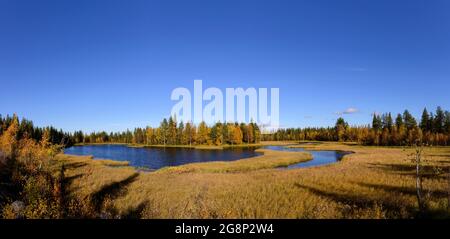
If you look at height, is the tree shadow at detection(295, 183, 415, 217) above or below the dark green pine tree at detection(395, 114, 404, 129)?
below

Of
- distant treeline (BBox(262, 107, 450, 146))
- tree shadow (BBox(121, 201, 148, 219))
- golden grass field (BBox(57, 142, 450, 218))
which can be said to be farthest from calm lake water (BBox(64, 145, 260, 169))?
distant treeline (BBox(262, 107, 450, 146))

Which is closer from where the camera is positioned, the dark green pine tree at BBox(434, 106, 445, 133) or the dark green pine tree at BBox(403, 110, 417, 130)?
the dark green pine tree at BBox(434, 106, 445, 133)

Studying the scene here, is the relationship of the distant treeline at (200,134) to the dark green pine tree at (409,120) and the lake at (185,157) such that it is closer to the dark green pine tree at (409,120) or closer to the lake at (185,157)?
the lake at (185,157)

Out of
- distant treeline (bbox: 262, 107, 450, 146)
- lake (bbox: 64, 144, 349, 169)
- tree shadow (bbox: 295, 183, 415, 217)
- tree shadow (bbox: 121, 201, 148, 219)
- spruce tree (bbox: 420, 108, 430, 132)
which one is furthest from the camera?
spruce tree (bbox: 420, 108, 430, 132)

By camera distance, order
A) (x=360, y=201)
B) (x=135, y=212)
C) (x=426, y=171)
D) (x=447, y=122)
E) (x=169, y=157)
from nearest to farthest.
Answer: (x=135, y=212) → (x=360, y=201) → (x=426, y=171) → (x=169, y=157) → (x=447, y=122)

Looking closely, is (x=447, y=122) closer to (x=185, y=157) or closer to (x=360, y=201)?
(x=185, y=157)

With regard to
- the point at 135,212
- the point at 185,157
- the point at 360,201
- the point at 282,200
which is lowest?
the point at 185,157

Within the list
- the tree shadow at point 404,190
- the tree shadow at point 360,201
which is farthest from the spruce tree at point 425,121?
the tree shadow at point 360,201

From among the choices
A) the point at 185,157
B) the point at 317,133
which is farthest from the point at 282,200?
the point at 317,133

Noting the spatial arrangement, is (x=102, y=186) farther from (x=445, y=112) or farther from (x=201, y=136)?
(x=445, y=112)

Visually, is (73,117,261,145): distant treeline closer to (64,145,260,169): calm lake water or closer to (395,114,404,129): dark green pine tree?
(64,145,260,169): calm lake water

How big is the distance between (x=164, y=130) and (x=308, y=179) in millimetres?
108766

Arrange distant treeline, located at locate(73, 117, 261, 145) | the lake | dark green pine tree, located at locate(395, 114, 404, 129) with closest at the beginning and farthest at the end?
the lake → dark green pine tree, located at locate(395, 114, 404, 129) → distant treeline, located at locate(73, 117, 261, 145)

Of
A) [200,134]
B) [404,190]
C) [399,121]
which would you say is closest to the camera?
[404,190]
